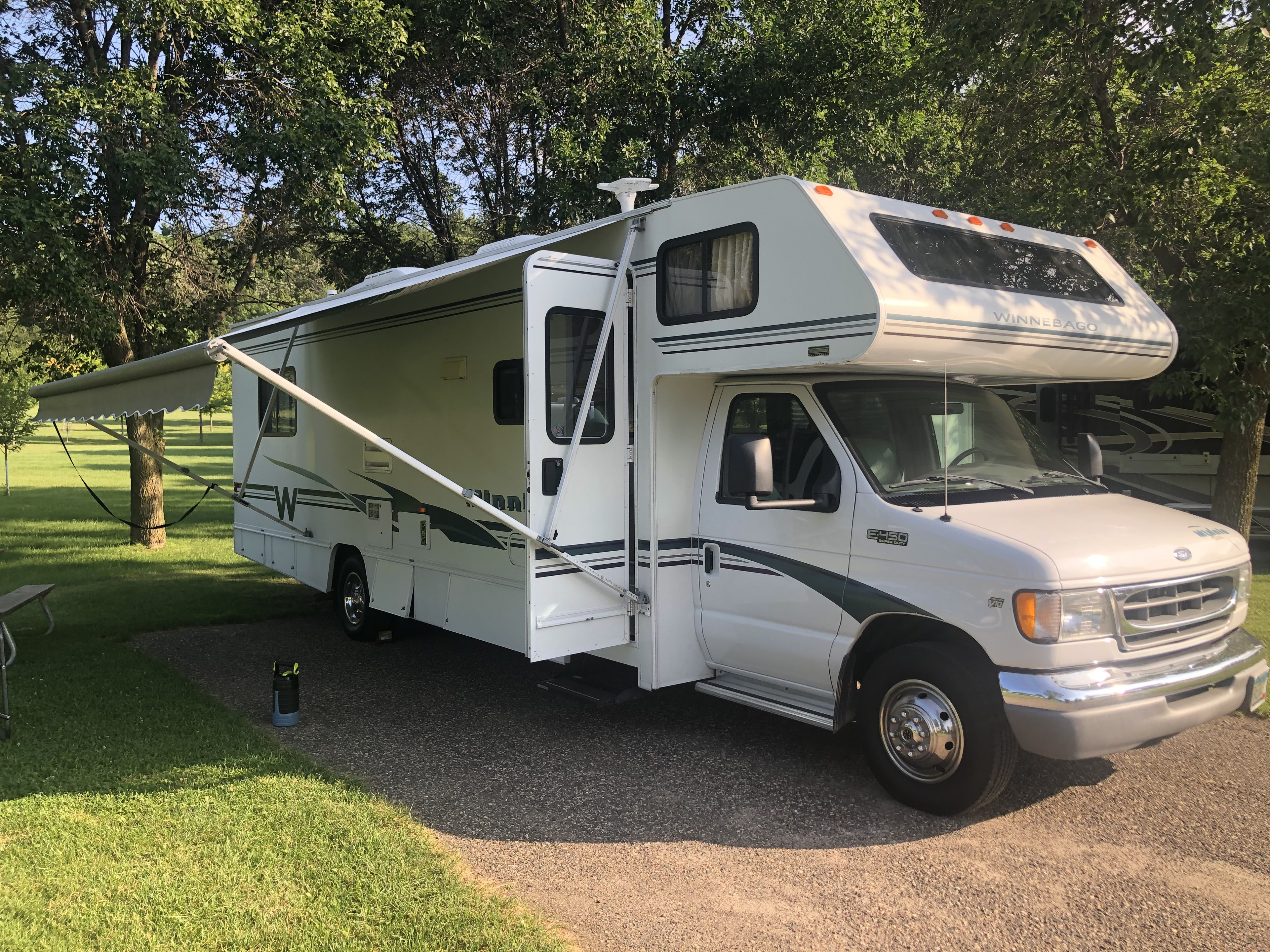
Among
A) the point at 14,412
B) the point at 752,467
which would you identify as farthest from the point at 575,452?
the point at 14,412

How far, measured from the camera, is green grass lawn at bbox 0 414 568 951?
376 cm

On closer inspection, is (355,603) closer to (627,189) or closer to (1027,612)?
(627,189)

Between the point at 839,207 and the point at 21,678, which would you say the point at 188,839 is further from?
the point at 839,207

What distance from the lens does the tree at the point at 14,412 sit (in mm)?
19766

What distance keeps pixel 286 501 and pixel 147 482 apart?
18.9 feet

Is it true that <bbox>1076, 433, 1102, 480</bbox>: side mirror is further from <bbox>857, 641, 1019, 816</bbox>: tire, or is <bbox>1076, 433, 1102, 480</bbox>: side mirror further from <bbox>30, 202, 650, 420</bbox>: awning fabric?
<bbox>30, 202, 650, 420</bbox>: awning fabric

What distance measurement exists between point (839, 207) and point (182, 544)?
12662 mm

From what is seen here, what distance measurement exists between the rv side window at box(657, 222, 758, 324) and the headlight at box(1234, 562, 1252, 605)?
2.76m

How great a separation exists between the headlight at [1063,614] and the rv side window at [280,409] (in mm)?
6541

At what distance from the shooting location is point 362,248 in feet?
44.5

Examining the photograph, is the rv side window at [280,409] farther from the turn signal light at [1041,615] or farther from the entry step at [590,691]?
the turn signal light at [1041,615]

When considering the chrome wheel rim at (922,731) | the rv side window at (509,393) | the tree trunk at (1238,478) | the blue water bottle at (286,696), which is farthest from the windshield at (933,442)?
the tree trunk at (1238,478)

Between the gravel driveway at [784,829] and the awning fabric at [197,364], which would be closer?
the gravel driveway at [784,829]

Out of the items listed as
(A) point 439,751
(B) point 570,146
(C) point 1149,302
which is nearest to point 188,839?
(A) point 439,751
